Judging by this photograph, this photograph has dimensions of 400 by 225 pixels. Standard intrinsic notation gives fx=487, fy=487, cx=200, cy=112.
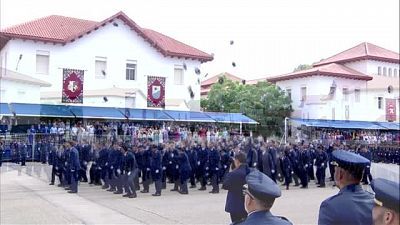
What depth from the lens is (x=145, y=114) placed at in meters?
22.3

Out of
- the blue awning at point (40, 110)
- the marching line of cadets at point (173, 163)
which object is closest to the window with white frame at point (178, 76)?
the blue awning at point (40, 110)

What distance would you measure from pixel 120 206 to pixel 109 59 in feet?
45.9

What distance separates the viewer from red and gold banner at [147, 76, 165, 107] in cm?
2356

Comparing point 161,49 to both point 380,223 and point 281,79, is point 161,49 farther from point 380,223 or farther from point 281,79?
point 380,223

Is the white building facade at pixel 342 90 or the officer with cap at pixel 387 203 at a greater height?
the white building facade at pixel 342 90

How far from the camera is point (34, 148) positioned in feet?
60.5

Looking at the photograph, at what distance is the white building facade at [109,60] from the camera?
21.2 metres

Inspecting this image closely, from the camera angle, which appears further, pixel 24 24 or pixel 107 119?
pixel 24 24

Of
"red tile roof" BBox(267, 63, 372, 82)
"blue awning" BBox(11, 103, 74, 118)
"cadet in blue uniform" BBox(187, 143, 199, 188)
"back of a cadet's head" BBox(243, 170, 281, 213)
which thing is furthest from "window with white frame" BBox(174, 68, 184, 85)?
"back of a cadet's head" BBox(243, 170, 281, 213)

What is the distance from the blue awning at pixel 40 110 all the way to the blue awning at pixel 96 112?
299 millimetres

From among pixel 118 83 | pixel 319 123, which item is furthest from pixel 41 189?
pixel 118 83

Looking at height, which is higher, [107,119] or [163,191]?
[107,119]

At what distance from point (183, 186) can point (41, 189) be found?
4.07m

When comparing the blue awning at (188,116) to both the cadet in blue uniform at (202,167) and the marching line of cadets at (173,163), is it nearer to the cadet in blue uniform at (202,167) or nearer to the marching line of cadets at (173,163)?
the marching line of cadets at (173,163)
